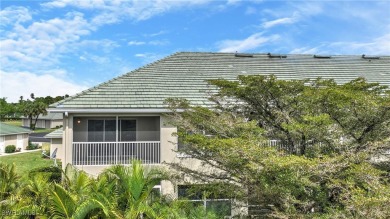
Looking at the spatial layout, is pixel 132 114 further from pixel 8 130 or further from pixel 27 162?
pixel 8 130

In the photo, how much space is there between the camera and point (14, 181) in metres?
11.4

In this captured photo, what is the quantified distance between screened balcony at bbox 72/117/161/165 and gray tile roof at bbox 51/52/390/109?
3.24 ft

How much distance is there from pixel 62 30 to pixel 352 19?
13.2 metres

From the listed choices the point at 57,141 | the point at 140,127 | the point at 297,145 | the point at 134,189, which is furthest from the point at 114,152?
the point at 57,141

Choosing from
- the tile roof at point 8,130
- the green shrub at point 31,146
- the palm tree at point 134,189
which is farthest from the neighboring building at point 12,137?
the palm tree at point 134,189

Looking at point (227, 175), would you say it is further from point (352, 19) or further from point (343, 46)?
point (343, 46)

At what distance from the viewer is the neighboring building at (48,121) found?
228 feet

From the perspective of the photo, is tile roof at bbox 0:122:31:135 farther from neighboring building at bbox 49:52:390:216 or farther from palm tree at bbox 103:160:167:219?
palm tree at bbox 103:160:167:219

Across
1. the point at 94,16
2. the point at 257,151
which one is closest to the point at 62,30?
the point at 94,16

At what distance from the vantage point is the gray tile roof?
13.9m

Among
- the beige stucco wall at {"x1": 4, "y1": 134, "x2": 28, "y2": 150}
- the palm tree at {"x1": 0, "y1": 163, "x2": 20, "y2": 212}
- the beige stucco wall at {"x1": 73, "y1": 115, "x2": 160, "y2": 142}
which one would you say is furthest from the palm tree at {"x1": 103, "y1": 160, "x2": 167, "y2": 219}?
the beige stucco wall at {"x1": 4, "y1": 134, "x2": 28, "y2": 150}

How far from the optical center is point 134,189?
9.00m

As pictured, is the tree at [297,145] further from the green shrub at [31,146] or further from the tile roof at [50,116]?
the tile roof at [50,116]

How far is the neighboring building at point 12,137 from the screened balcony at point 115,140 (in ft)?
99.9
